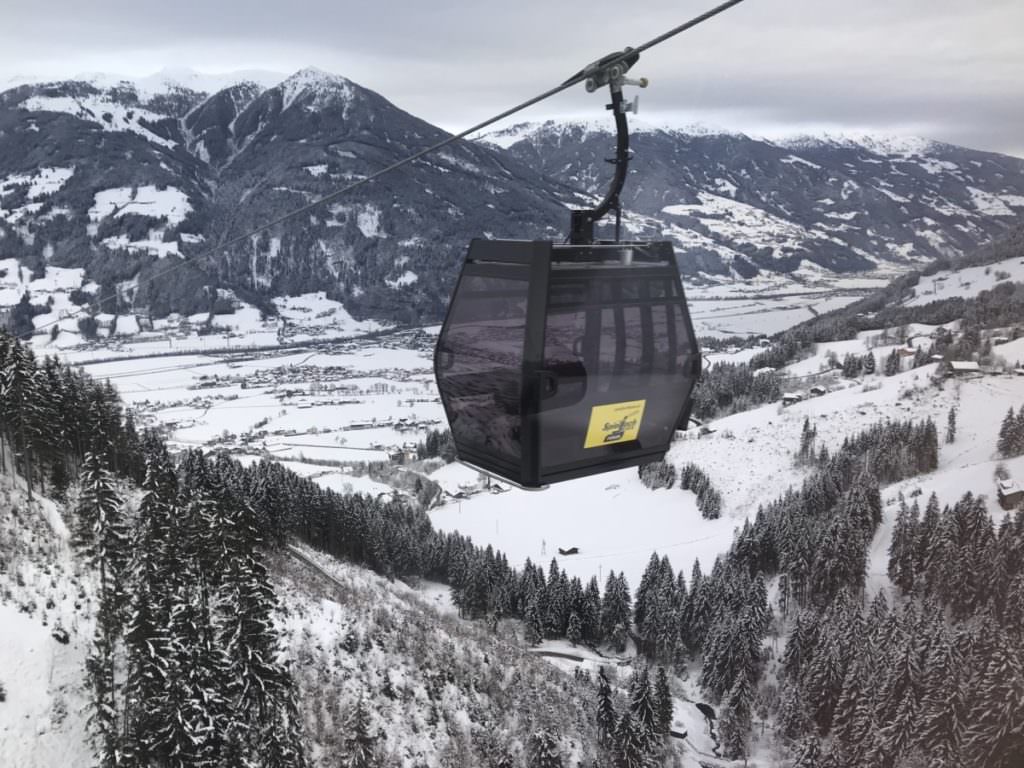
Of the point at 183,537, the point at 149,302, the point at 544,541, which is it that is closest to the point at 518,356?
the point at 183,537

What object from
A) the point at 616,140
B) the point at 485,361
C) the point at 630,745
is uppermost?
the point at 616,140

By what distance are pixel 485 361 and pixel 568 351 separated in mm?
583

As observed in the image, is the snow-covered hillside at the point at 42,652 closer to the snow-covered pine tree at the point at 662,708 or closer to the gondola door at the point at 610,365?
the gondola door at the point at 610,365

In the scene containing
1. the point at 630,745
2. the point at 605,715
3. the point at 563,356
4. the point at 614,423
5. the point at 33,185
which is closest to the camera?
the point at 563,356

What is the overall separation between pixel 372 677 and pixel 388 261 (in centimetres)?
16880

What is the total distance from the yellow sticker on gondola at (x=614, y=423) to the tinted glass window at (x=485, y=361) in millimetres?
527

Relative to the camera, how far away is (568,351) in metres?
4.18

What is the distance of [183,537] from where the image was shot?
816 inches

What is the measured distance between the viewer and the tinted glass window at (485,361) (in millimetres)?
4207

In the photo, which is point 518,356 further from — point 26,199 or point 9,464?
point 26,199

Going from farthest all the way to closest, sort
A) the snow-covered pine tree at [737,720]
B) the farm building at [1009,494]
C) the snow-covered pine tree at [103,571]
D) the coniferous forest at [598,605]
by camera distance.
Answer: the farm building at [1009,494] → the snow-covered pine tree at [737,720] → the coniferous forest at [598,605] → the snow-covered pine tree at [103,571]

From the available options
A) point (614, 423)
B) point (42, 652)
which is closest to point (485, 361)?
point (614, 423)

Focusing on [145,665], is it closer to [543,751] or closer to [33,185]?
[543,751]

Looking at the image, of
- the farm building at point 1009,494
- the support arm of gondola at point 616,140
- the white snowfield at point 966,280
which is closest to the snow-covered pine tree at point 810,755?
the farm building at point 1009,494
